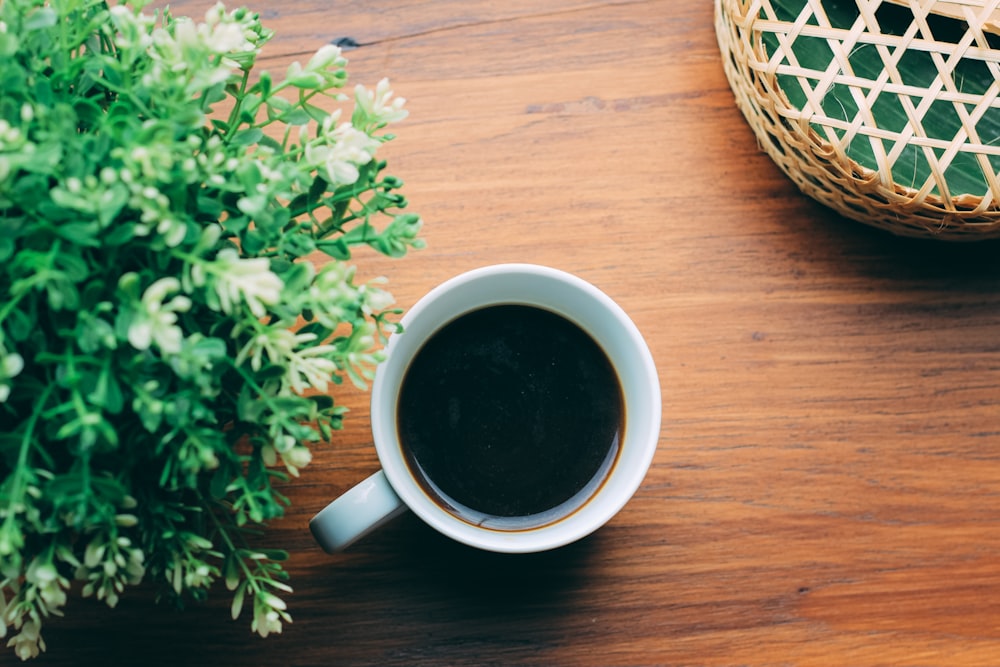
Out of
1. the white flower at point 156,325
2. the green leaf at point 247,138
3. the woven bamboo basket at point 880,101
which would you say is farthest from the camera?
the woven bamboo basket at point 880,101

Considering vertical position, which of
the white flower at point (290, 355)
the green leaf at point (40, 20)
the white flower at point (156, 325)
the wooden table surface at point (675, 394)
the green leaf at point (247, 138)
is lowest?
the wooden table surface at point (675, 394)

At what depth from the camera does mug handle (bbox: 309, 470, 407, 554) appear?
1.77 ft

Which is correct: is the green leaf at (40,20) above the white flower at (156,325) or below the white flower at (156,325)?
above

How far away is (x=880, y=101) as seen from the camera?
662 millimetres

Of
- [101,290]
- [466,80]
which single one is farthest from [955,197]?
[101,290]

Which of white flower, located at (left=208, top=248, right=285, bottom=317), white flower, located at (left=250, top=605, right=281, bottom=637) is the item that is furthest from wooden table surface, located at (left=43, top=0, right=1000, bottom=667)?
white flower, located at (left=208, top=248, right=285, bottom=317)

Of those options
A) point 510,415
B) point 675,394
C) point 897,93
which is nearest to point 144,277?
point 510,415

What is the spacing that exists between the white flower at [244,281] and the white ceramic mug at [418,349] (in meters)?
0.18

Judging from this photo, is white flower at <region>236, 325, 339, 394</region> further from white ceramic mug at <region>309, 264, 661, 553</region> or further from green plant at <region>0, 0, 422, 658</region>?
white ceramic mug at <region>309, 264, 661, 553</region>

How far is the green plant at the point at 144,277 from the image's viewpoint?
1.21 ft

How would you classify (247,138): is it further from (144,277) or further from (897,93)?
(897,93)

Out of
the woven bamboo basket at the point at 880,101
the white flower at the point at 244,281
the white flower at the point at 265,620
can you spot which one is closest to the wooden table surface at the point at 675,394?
the woven bamboo basket at the point at 880,101

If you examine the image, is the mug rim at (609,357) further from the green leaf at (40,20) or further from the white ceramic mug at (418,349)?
the green leaf at (40,20)

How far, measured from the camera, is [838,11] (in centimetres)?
67
